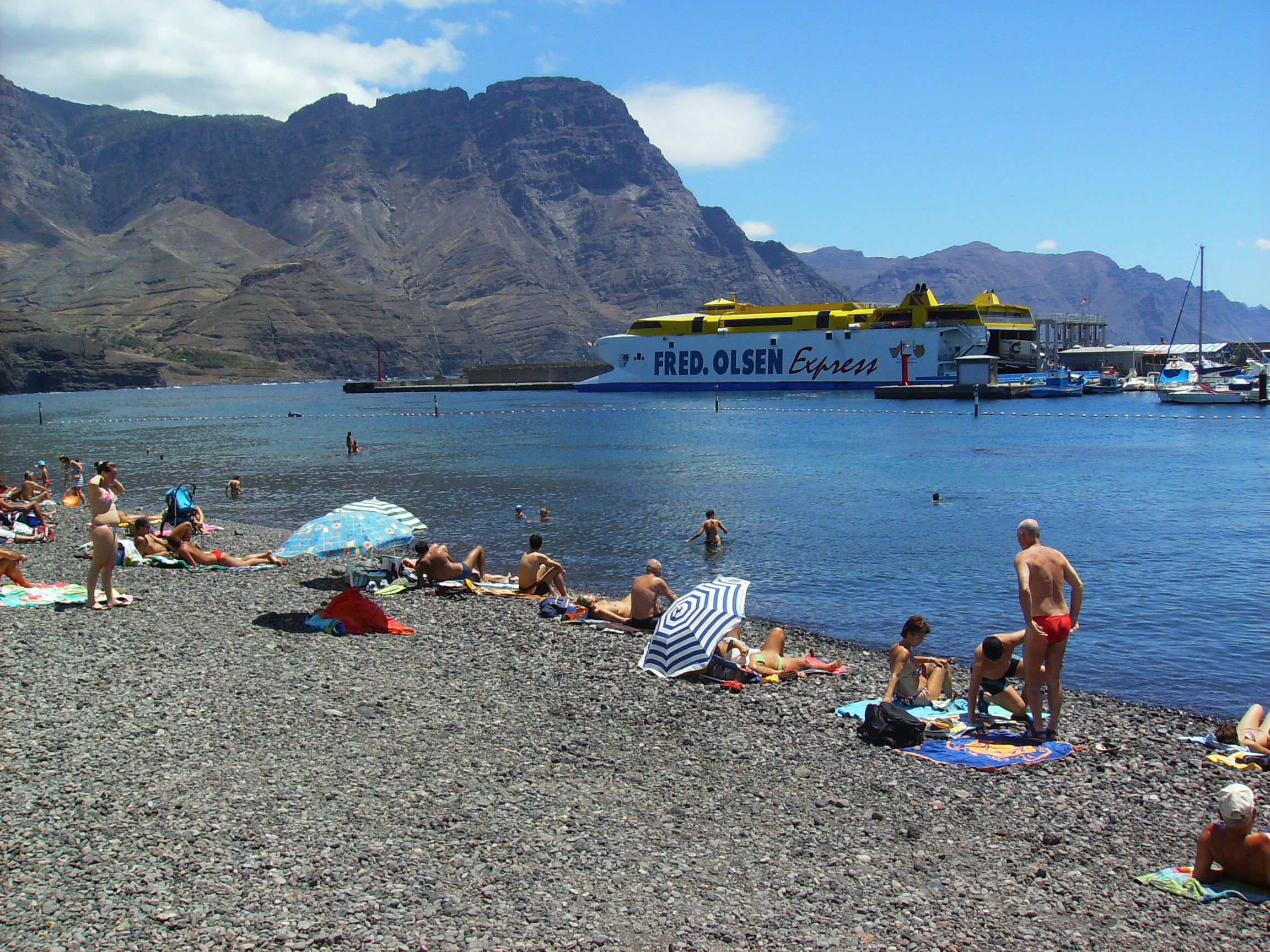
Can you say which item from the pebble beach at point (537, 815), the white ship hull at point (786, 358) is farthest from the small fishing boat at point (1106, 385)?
the pebble beach at point (537, 815)

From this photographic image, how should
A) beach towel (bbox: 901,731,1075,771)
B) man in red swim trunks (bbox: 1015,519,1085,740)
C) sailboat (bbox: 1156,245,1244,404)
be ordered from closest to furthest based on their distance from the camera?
beach towel (bbox: 901,731,1075,771)
man in red swim trunks (bbox: 1015,519,1085,740)
sailboat (bbox: 1156,245,1244,404)

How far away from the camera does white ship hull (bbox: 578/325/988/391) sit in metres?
81.9

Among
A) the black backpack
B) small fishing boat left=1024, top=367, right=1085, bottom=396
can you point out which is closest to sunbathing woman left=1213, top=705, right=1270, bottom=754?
the black backpack

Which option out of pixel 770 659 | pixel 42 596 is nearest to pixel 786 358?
pixel 770 659

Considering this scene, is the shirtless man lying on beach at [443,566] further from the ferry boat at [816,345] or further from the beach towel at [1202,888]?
the ferry boat at [816,345]

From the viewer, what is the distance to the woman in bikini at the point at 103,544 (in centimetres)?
1152

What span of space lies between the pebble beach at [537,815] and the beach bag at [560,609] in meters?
2.43

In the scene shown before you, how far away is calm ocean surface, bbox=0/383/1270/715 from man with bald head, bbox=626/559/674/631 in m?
2.98

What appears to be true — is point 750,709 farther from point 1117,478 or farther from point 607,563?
point 1117,478

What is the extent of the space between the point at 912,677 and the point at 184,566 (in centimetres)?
1263

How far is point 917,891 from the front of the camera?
5.76 m

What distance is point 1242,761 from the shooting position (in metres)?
8.04

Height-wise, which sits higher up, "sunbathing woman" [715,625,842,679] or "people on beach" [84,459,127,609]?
"people on beach" [84,459,127,609]

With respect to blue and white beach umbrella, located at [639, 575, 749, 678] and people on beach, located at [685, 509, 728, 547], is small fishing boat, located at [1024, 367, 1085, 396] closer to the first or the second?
people on beach, located at [685, 509, 728, 547]
